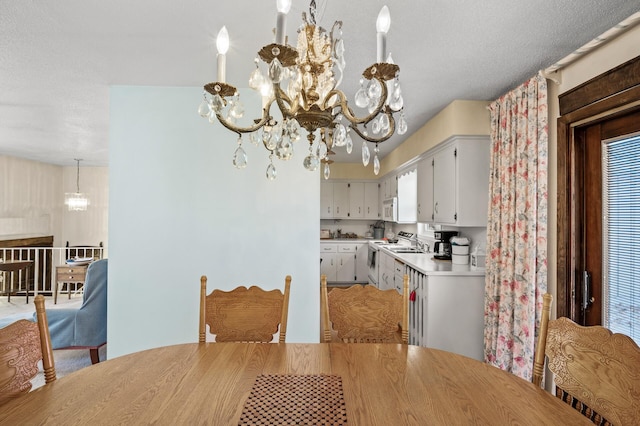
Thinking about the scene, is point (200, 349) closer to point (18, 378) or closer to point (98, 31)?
point (18, 378)

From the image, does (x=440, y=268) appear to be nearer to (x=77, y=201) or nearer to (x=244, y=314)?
(x=244, y=314)

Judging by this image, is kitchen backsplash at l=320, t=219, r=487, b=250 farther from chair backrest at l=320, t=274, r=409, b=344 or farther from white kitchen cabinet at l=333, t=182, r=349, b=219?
chair backrest at l=320, t=274, r=409, b=344

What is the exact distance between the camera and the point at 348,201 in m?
6.92

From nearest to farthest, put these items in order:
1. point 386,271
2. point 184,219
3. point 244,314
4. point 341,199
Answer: point 244,314 → point 184,219 → point 386,271 → point 341,199

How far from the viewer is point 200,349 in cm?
156

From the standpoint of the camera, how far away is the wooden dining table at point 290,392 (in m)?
1.02

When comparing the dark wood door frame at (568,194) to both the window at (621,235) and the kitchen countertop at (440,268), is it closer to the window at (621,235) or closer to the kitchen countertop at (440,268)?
the window at (621,235)

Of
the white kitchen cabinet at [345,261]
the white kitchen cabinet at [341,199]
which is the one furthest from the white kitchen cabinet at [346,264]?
the white kitchen cabinet at [341,199]

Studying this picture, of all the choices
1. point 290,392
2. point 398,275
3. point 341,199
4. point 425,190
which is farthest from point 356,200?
point 290,392

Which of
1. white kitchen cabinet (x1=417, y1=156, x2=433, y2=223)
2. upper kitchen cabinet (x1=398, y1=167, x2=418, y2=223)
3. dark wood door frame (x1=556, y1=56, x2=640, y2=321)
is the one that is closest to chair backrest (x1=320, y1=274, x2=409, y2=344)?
dark wood door frame (x1=556, y1=56, x2=640, y2=321)

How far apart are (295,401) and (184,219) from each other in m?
2.17

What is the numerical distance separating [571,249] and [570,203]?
0.30 metres

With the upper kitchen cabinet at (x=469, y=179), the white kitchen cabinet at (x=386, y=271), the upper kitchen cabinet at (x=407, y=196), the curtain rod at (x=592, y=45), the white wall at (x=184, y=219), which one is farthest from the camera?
the upper kitchen cabinet at (x=407, y=196)

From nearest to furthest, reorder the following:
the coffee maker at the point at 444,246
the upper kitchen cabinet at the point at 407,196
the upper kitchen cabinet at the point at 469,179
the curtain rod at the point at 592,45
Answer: the curtain rod at the point at 592,45 → the upper kitchen cabinet at the point at 469,179 → the coffee maker at the point at 444,246 → the upper kitchen cabinet at the point at 407,196
